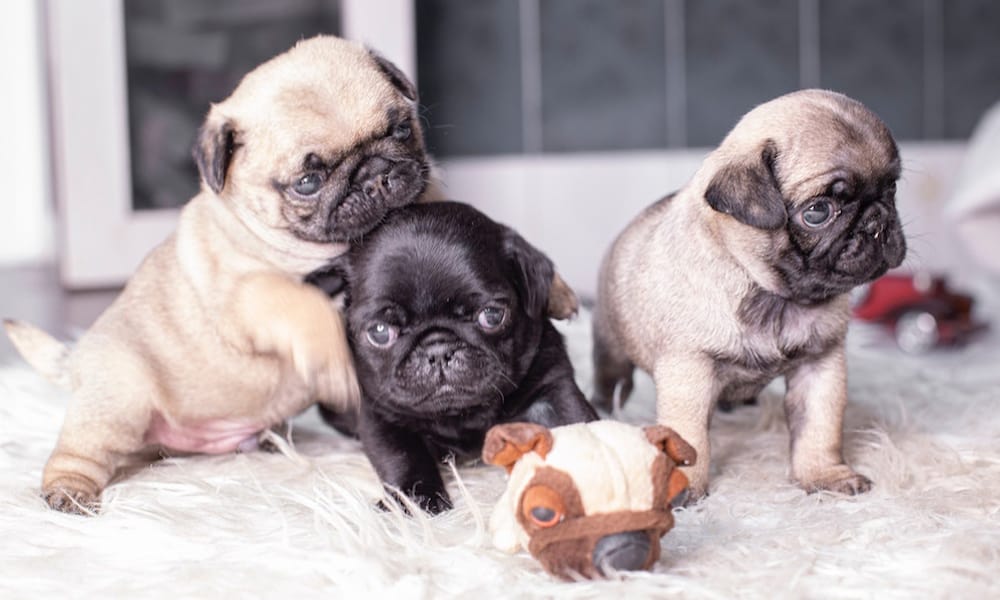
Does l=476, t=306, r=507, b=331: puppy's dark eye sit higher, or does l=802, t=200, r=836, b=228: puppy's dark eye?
l=802, t=200, r=836, b=228: puppy's dark eye

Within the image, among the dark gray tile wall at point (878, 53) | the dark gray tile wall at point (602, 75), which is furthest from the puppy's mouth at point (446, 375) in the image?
the dark gray tile wall at point (878, 53)

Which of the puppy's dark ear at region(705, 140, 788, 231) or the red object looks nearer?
the puppy's dark ear at region(705, 140, 788, 231)

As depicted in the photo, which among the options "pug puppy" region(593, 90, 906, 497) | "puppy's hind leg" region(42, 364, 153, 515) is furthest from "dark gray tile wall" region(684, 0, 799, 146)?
"puppy's hind leg" region(42, 364, 153, 515)

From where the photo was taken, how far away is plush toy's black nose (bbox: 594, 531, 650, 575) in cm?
147

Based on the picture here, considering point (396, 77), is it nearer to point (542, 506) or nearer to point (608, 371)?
point (608, 371)

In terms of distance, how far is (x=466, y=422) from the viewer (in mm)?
2041

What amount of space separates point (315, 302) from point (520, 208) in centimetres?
395

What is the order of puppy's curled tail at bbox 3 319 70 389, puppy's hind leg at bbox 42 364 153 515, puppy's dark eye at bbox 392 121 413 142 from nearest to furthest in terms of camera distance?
puppy's hind leg at bbox 42 364 153 515 → puppy's dark eye at bbox 392 121 413 142 → puppy's curled tail at bbox 3 319 70 389

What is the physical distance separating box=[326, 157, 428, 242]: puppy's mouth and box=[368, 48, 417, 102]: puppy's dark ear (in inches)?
10.7

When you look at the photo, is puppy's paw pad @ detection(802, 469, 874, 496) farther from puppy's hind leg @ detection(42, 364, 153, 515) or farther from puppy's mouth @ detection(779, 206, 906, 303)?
puppy's hind leg @ detection(42, 364, 153, 515)

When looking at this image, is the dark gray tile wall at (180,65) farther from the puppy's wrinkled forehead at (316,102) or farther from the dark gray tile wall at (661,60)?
the puppy's wrinkled forehead at (316,102)

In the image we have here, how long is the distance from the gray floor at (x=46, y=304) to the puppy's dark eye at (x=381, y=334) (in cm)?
182

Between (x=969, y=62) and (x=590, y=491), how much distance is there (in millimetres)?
5349

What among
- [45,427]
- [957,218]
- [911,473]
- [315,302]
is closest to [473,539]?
[315,302]
